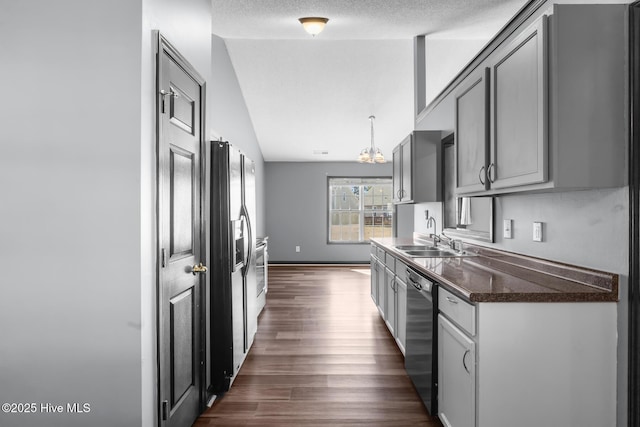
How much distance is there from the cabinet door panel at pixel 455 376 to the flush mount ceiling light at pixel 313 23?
2829mm

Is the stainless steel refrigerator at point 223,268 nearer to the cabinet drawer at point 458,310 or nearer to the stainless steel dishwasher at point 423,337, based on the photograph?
the stainless steel dishwasher at point 423,337

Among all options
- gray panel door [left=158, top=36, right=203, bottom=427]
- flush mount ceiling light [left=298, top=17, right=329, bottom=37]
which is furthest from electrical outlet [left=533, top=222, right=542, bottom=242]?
flush mount ceiling light [left=298, top=17, right=329, bottom=37]

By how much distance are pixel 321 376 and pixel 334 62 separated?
396 centimetres

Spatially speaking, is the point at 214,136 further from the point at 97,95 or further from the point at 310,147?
the point at 310,147

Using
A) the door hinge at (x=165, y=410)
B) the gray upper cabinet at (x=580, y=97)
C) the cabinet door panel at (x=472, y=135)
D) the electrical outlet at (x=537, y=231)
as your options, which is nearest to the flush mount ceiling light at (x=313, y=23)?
the cabinet door panel at (x=472, y=135)

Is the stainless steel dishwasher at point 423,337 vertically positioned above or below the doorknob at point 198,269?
below

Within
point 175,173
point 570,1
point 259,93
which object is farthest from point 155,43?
point 259,93

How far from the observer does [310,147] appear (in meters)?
8.33

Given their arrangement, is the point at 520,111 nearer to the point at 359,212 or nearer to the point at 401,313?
the point at 401,313

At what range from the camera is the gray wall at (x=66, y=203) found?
170cm

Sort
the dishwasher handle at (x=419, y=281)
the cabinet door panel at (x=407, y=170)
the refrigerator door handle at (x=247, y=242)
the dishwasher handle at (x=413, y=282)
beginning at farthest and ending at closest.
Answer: the cabinet door panel at (x=407, y=170) → the refrigerator door handle at (x=247, y=242) → the dishwasher handle at (x=413, y=282) → the dishwasher handle at (x=419, y=281)

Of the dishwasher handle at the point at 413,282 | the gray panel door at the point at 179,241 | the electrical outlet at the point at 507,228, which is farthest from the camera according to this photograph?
the electrical outlet at the point at 507,228

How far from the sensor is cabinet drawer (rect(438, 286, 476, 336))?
182 cm

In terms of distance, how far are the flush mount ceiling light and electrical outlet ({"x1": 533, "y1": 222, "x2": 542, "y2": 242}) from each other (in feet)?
8.46
